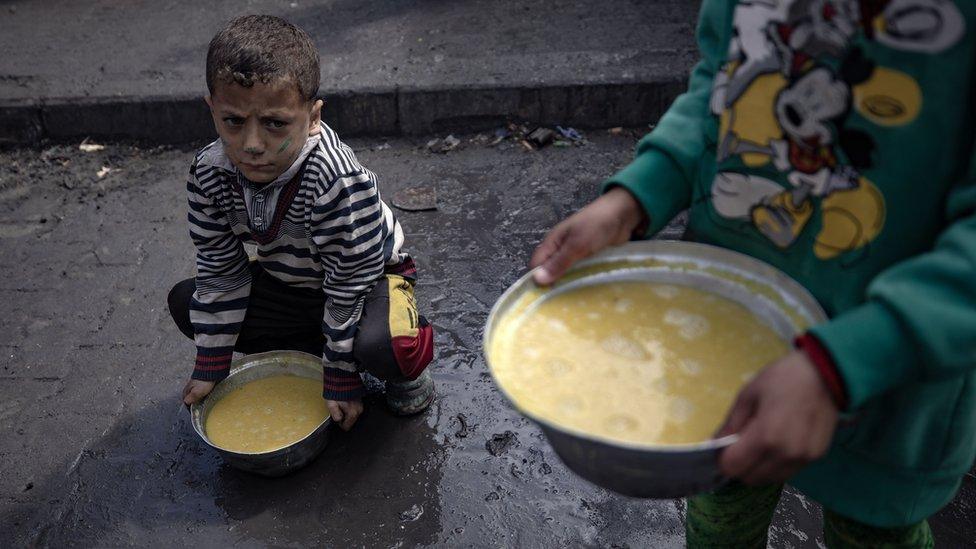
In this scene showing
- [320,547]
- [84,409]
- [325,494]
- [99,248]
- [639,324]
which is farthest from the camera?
[99,248]

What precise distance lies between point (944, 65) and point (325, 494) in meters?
2.27

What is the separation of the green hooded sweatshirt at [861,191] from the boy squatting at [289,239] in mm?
1234

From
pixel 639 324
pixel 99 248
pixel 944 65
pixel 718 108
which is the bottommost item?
pixel 99 248

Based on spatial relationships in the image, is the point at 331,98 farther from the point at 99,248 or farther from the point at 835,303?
the point at 835,303

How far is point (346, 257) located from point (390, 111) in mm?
2484

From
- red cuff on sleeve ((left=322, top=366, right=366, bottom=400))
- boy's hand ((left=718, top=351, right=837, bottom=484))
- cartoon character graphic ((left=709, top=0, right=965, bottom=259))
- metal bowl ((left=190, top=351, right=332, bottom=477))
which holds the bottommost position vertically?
metal bowl ((left=190, top=351, right=332, bottom=477))

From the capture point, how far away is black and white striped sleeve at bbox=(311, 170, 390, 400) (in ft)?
8.11

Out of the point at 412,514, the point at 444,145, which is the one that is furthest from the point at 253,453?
the point at 444,145

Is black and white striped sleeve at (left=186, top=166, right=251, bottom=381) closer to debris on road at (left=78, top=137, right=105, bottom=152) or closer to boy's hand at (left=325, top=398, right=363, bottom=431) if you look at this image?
boy's hand at (left=325, top=398, right=363, bottom=431)

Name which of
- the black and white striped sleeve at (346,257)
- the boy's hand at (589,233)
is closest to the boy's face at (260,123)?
the black and white striped sleeve at (346,257)

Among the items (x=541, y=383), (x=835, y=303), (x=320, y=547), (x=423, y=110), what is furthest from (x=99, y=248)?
(x=835, y=303)

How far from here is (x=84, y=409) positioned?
3004mm

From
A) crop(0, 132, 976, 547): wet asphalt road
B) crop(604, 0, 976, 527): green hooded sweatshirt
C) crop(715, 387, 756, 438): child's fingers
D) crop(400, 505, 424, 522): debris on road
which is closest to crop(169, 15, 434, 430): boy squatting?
crop(0, 132, 976, 547): wet asphalt road

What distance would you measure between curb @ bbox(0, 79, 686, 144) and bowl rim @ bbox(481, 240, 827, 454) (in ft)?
11.0
